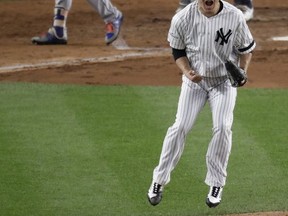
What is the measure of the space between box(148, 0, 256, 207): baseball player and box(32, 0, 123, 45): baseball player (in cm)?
648

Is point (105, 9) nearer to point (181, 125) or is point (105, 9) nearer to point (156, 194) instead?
point (156, 194)

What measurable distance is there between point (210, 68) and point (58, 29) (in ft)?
22.9

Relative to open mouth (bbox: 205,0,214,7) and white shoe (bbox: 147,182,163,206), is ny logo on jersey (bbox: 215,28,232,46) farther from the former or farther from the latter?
white shoe (bbox: 147,182,163,206)

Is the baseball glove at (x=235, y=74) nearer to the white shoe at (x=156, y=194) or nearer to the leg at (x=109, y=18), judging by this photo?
the white shoe at (x=156, y=194)

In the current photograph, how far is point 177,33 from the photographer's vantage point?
33.3 ft

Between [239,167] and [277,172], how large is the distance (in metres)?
0.44

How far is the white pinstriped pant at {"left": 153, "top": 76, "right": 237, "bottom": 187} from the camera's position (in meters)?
10.1

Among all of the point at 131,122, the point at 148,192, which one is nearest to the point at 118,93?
the point at 131,122

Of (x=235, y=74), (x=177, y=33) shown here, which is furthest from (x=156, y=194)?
(x=177, y=33)

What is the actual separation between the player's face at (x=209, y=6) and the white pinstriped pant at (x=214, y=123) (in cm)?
57

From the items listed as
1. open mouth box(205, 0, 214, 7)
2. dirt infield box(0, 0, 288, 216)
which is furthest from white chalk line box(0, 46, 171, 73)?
open mouth box(205, 0, 214, 7)

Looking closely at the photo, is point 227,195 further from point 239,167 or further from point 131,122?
point 131,122

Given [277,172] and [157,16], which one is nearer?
[277,172]

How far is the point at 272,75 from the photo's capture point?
15.4m
